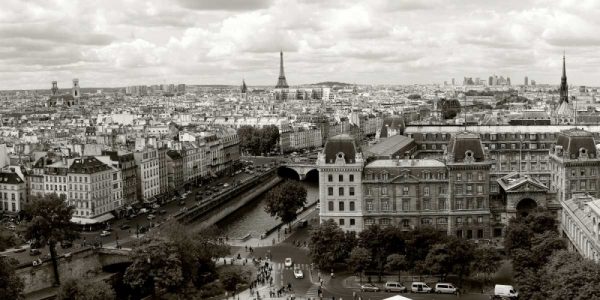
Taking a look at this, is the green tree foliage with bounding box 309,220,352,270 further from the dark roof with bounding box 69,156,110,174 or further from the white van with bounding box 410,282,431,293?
the dark roof with bounding box 69,156,110,174

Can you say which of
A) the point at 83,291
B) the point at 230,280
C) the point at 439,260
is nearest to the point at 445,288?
the point at 439,260

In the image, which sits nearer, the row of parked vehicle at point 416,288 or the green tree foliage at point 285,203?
the row of parked vehicle at point 416,288

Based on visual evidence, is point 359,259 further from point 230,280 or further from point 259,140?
point 259,140

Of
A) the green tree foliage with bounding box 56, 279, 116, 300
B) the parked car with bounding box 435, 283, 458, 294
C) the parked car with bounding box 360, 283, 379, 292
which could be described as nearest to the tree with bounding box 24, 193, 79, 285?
the green tree foliage with bounding box 56, 279, 116, 300

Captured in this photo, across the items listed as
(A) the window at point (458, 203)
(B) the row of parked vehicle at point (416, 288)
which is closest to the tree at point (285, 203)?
(A) the window at point (458, 203)

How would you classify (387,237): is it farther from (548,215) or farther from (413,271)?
(548,215)

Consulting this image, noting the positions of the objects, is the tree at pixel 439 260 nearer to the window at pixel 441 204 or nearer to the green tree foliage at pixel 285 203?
the window at pixel 441 204
